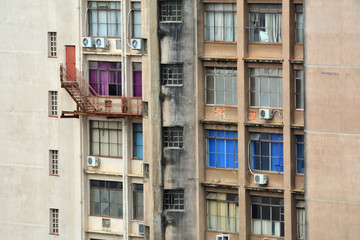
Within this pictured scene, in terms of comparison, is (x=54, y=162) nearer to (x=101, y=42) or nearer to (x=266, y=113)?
(x=101, y=42)

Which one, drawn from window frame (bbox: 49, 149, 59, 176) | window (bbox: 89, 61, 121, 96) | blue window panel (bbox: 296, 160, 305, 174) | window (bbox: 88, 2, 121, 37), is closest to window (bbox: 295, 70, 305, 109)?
blue window panel (bbox: 296, 160, 305, 174)

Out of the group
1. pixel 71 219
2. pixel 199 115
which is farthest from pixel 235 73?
pixel 71 219


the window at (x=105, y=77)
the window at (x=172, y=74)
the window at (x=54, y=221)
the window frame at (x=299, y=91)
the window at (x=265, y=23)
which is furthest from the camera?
the window at (x=54, y=221)

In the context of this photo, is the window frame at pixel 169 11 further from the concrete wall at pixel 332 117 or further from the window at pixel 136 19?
the concrete wall at pixel 332 117

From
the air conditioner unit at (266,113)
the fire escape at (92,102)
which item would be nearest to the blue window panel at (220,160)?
the air conditioner unit at (266,113)

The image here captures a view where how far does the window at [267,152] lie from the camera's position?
221ft

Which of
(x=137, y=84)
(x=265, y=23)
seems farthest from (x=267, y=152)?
(x=137, y=84)

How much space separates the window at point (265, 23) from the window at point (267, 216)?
21.7ft

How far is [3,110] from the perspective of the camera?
75.0 m

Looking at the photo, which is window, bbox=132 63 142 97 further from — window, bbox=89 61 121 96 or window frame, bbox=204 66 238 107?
window frame, bbox=204 66 238 107

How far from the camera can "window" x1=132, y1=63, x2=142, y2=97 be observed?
7188 cm

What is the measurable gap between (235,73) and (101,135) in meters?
8.28

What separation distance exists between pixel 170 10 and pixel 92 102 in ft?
22.1

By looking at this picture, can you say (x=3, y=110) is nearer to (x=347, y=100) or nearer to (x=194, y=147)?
(x=194, y=147)
